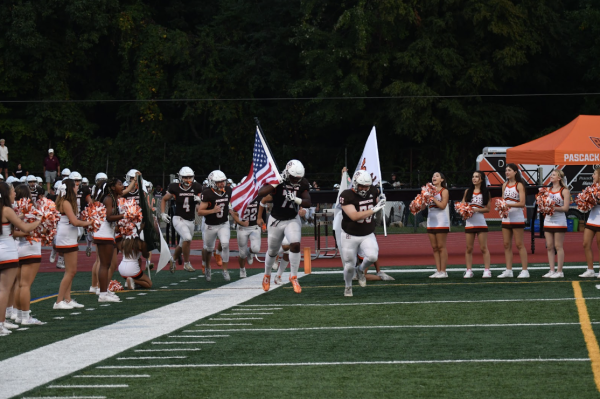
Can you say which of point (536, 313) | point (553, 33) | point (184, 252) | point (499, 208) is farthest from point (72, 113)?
point (536, 313)

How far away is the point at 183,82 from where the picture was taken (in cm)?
4159

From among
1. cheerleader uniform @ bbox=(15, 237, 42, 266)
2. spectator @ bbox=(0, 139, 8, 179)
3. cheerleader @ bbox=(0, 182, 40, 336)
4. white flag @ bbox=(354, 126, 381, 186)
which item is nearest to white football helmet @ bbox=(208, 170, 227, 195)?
white flag @ bbox=(354, 126, 381, 186)

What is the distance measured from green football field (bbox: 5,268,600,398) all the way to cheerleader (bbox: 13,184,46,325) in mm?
354

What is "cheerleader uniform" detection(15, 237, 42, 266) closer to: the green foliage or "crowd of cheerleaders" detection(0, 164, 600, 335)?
"crowd of cheerleaders" detection(0, 164, 600, 335)

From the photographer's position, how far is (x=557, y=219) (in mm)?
14461

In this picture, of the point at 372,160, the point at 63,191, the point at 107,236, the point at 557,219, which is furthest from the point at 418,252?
the point at 63,191

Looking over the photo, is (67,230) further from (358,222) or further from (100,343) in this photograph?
(358,222)

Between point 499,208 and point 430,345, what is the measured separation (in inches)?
249

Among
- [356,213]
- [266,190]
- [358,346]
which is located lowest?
[358,346]

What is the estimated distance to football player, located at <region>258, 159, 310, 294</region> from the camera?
13406 mm

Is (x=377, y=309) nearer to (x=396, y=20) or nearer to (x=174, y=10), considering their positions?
(x=396, y=20)

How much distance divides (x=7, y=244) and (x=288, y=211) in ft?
15.4

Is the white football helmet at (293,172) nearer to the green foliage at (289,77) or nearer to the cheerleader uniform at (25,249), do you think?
the cheerleader uniform at (25,249)

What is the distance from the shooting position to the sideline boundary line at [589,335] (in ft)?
24.4
